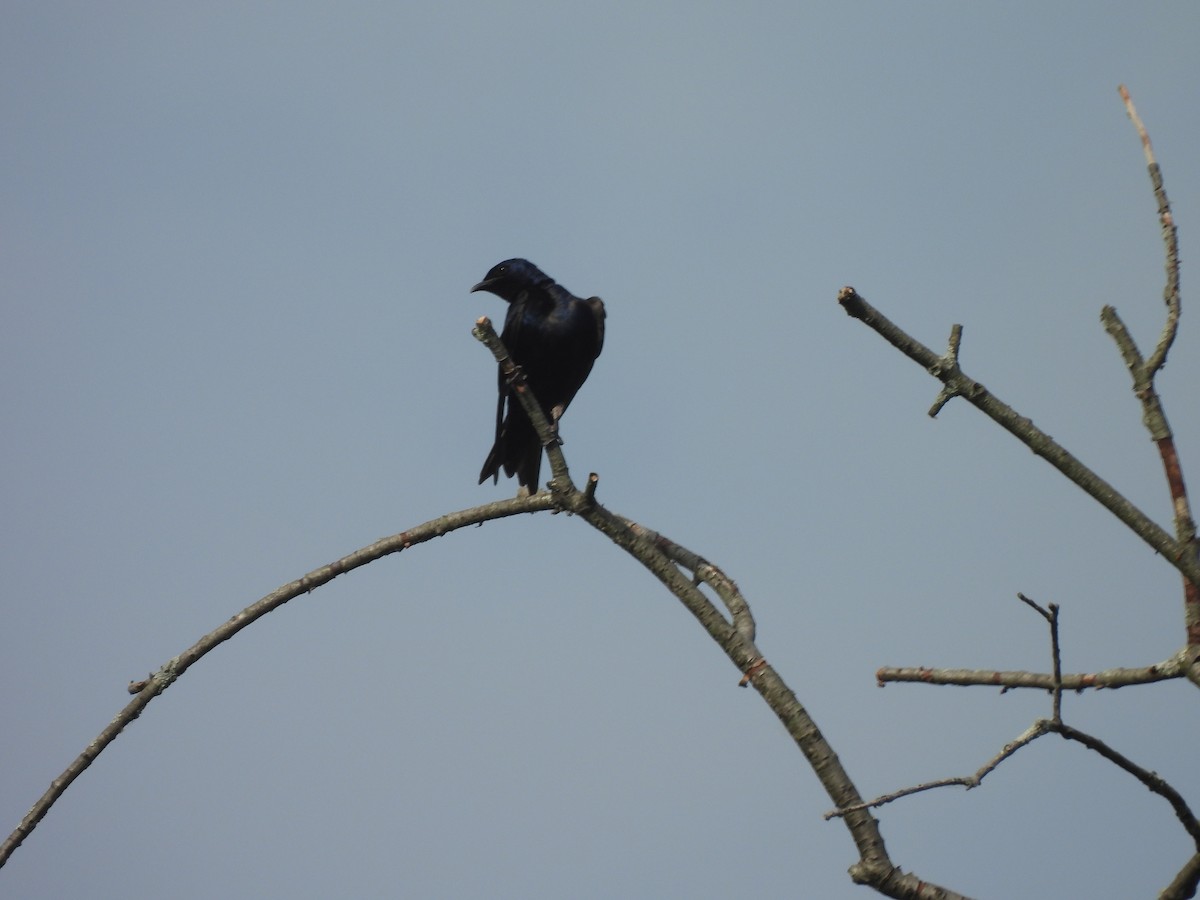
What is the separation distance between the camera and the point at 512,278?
380 inches

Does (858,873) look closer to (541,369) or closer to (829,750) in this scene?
(829,750)

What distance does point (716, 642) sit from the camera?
3893 mm

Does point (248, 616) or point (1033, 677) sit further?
point (248, 616)

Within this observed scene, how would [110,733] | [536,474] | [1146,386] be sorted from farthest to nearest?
1. [536,474]
2. [110,733]
3. [1146,386]

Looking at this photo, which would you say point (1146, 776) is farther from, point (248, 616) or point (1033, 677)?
point (248, 616)

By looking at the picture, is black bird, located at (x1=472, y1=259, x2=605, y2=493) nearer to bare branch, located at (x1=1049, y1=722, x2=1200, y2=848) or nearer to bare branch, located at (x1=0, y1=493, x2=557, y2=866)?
bare branch, located at (x1=0, y1=493, x2=557, y2=866)

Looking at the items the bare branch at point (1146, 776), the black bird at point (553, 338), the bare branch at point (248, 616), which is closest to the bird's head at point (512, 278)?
the black bird at point (553, 338)

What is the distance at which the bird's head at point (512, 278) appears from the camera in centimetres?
956

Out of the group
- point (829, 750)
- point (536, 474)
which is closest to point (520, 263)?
point (536, 474)

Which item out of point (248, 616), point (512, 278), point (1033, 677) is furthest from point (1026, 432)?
point (512, 278)

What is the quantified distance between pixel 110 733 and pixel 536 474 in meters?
4.37

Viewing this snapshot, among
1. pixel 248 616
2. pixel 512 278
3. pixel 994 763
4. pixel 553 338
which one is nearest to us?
pixel 994 763

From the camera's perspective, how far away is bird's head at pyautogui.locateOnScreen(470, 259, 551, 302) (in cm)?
956

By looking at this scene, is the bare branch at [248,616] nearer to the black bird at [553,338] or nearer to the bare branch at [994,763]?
the bare branch at [994,763]
